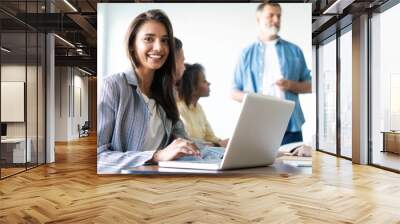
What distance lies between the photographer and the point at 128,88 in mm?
5605

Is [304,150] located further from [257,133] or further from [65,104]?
[65,104]

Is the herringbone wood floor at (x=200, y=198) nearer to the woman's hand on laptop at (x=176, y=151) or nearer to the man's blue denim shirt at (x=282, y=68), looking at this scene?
the woman's hand on laptop at (x=176, y=151)

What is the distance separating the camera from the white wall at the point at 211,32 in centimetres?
569

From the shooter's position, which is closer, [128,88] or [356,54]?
[128,88]

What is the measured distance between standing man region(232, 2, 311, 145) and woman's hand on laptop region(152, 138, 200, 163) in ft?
3.53

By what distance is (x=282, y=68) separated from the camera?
583 cm

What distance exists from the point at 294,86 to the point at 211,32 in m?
1.44

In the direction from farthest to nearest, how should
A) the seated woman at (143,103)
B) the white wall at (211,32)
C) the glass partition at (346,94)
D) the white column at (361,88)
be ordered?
the glass partition at (346,94)
the white column at (361,88)
the white wall at (211,32)
the seated woman at (143,103)

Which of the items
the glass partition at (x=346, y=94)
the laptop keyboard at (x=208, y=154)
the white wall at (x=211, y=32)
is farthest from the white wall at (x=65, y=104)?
the laptop keyboard at (x=208, y=154)

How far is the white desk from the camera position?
6.39 m

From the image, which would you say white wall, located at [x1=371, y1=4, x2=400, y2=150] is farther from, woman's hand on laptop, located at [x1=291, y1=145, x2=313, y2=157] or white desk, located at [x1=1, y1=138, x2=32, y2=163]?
white desk, located at [x1=1, y1=138, x2=32, y2=163]

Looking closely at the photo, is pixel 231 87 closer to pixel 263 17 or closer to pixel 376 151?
pixel 263 17

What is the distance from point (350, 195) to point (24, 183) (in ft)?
14.5

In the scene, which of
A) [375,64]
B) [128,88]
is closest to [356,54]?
[375,64]
